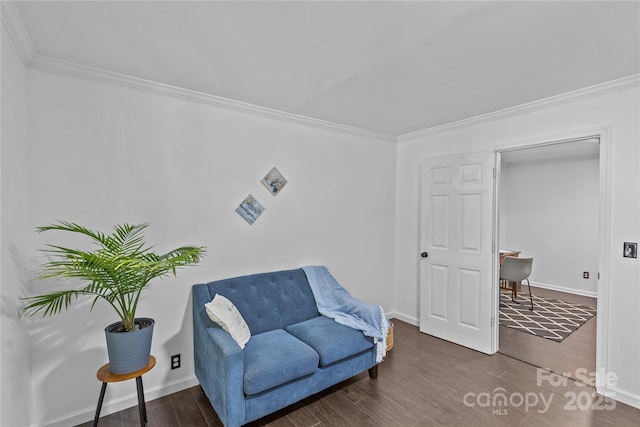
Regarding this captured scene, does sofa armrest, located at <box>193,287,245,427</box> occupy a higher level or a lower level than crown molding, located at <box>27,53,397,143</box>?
lower

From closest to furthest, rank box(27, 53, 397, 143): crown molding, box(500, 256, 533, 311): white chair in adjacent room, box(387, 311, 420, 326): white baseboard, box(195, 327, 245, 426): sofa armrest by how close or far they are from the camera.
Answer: box(195, 327, 245, 426): sofa armrest < box(27, 53, 397, 143): crown molding < box(387, 311, 420, 326): white baseboard < box(500, 256, 533, 311): white chair in adjacent room

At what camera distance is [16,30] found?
1642 mm

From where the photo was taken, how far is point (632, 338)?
2.36m

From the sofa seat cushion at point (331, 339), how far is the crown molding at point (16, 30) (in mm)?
2602

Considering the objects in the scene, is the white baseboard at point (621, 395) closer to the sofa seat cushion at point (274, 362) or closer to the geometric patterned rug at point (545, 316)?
the geometric patterned rug at point (545, 316)

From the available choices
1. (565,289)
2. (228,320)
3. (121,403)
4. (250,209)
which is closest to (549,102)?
(250,209)

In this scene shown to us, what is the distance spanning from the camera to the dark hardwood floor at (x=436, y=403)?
218 cm

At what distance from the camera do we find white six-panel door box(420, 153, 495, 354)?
10.6 ft

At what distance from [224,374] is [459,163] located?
305cm

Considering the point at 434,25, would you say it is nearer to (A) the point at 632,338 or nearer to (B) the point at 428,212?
(B) the point at 428,212

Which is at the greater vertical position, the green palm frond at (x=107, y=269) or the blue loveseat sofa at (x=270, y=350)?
the green palm frond at (x=107, y=269)

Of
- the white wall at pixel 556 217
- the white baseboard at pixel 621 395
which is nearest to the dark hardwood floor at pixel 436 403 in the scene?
the white baseboard at pixel 621 395

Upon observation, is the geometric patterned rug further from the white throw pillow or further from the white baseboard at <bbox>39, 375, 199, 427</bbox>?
the white baseboard at <bbox>39, 375, 199, 427</bbox>

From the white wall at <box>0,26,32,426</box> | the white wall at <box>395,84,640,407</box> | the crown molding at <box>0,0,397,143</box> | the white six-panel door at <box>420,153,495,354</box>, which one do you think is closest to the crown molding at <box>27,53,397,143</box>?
the crown molding at <box>0,0,397,143</box>
